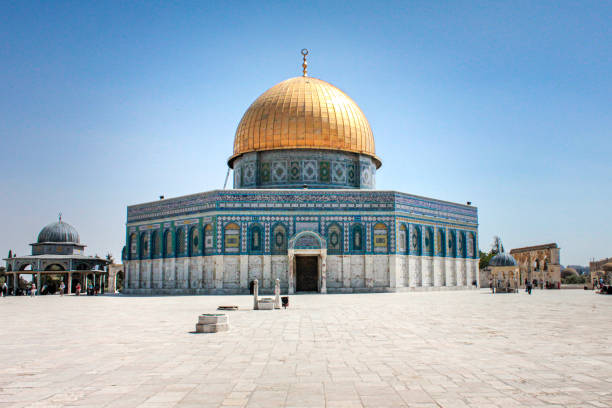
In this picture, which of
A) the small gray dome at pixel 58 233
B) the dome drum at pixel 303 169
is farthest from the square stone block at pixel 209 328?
the small gray dome at pixel 58 233

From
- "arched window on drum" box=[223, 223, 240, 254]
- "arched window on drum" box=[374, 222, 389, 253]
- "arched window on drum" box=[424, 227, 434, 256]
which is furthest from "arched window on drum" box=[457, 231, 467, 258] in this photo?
"arched window on drum" box=[223, 223, 240, 254]

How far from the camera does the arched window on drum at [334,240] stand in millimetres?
34344

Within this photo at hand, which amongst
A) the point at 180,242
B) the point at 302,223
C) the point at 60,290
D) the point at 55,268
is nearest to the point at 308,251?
the point at 302,223

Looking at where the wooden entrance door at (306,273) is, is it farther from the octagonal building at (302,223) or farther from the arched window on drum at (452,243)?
the arched window on drum at (452,243)

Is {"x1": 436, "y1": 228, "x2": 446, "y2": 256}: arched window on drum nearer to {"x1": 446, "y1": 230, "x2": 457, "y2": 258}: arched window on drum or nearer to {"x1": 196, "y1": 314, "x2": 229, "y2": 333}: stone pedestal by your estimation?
{"x1": 446, "y1": 230, "x2": 457, "y2": 258}: arched window on drum

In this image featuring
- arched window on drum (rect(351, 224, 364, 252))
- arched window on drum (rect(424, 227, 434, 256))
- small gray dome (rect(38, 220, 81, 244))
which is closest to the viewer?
arched window on drum (rect(351, 224, 364, 252))

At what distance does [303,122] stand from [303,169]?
11.1ft

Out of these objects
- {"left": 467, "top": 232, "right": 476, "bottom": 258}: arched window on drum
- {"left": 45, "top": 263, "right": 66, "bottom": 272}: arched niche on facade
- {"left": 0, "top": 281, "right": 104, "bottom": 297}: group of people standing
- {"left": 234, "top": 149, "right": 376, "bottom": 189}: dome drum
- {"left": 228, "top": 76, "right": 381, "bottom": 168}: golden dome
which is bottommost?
{"left": 0, "top": 281, "right": 104, "bottom": 297}: group of people standing

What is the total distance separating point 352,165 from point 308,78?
8120 mm

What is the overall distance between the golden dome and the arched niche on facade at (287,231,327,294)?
7.32m

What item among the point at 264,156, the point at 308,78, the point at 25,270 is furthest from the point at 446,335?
the point at 25,270

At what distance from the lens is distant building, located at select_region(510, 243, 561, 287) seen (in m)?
55.2

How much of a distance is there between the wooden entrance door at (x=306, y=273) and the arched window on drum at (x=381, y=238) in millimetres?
3985

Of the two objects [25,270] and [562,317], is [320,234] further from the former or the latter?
[25,270]
